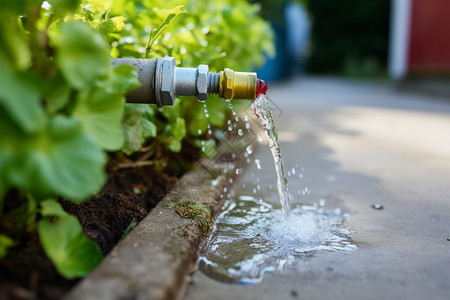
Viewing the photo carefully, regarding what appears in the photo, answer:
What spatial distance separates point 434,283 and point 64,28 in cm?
105

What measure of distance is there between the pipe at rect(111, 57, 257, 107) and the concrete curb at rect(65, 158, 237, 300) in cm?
37

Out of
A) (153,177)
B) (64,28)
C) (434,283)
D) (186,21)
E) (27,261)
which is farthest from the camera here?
(186,21)

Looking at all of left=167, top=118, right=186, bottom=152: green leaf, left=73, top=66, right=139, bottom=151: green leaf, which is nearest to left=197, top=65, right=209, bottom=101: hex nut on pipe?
left=73, top=66, right=139, bottom=151: green leaf

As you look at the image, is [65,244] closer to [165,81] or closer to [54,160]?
[54,160]

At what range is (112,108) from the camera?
3.36 ft

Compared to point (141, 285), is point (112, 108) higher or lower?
higher

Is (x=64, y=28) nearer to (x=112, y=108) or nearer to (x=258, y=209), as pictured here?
(x=112, y=108)

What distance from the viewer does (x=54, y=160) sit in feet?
2.81

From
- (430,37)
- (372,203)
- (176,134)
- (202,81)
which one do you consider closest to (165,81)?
(202,81)

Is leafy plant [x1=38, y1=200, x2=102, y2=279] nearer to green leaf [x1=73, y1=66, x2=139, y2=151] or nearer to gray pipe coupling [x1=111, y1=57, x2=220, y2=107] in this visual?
green leaf [x1=73, y1=66, x2=139, y2=151]

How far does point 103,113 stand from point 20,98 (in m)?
0.21

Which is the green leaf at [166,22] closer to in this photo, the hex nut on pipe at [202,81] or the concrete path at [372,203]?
the hex nut on pipe at [202,81]

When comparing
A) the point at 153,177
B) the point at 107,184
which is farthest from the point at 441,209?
the point at 107,184

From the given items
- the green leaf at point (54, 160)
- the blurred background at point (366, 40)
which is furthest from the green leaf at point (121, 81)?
the blurred background at point (366, 40)
